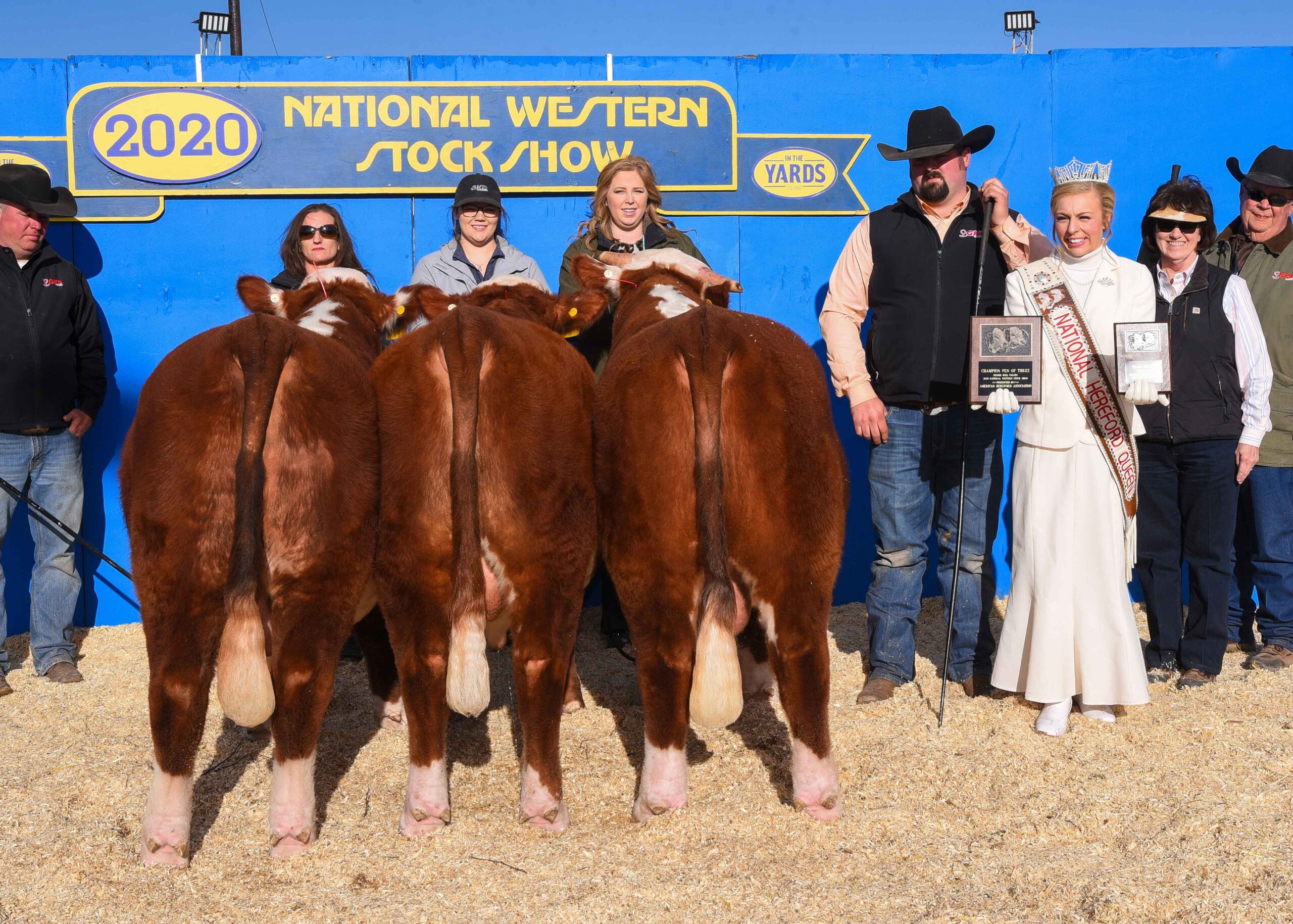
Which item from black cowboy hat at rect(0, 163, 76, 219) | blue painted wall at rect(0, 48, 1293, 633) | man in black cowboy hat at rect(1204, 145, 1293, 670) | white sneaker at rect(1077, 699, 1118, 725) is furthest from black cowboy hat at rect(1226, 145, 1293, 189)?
black cowboy hat at rect(0, 163, 76, 219)

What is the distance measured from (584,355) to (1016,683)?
2517 mm

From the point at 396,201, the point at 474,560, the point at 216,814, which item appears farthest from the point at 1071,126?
the point at 216,814

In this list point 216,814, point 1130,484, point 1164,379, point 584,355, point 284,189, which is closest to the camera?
point 216,814

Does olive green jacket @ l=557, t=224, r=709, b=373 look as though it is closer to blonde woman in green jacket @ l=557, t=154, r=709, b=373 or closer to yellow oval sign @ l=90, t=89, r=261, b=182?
blonde woman in green jacket @ l=557, t=154, r=709, b=373

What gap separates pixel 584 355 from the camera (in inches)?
212

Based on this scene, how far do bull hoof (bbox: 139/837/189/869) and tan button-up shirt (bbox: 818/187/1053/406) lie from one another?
10.1 ft

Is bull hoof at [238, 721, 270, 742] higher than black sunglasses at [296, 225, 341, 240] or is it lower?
lower

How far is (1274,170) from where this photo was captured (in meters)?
5.34

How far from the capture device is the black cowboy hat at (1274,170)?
532cm

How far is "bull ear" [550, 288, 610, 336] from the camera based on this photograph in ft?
14.9

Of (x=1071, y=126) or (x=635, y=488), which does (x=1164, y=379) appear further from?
(x=1071, y=126)

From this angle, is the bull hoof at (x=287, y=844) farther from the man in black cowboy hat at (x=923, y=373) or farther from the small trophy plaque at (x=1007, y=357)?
the small trophy plaque at (x=1007, y=357)

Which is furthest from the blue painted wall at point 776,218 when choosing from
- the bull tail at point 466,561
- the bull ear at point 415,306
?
the bull tail at point 466,561

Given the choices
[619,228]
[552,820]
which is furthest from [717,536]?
[619,228]
